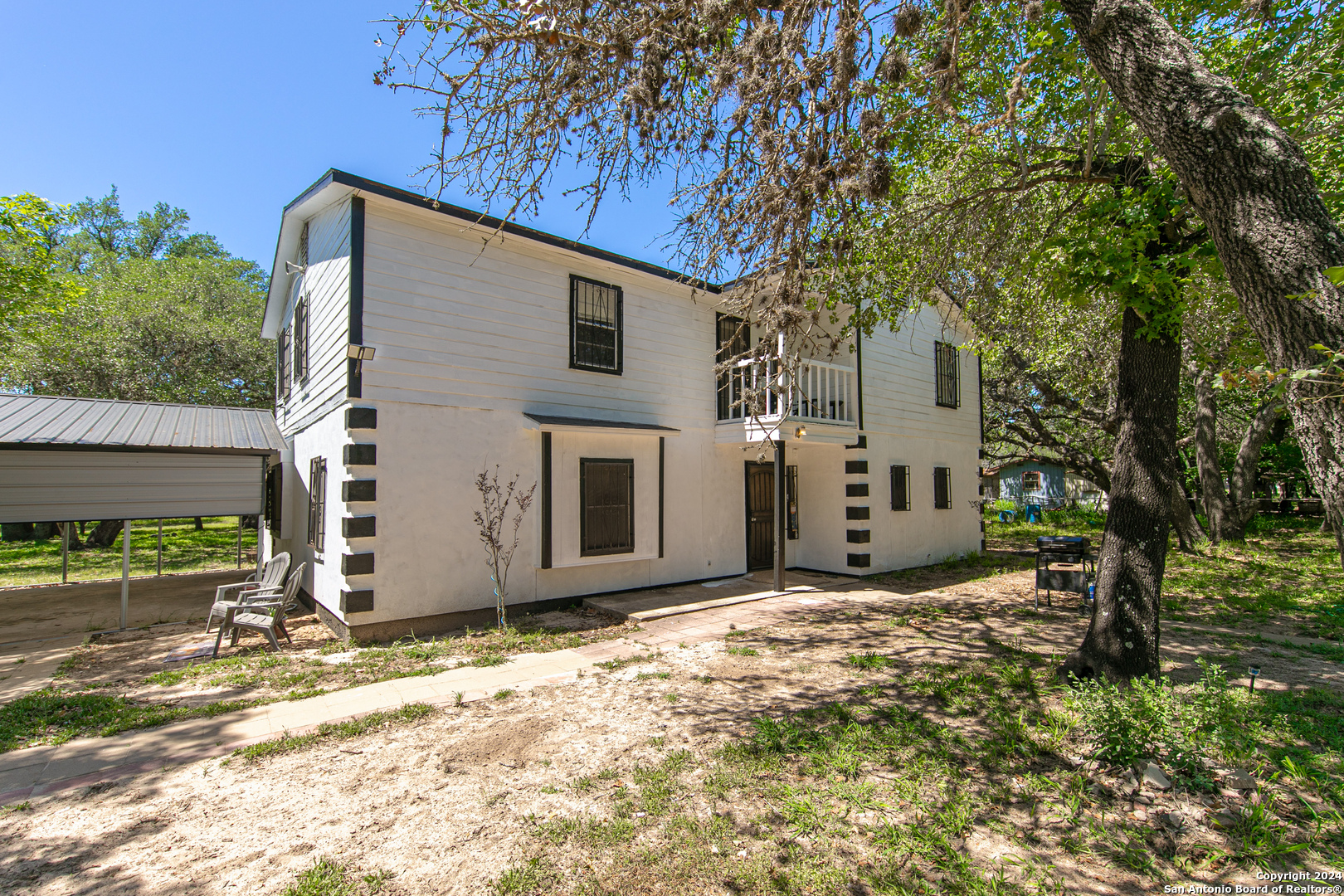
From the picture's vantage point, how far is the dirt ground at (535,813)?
2.79 metres

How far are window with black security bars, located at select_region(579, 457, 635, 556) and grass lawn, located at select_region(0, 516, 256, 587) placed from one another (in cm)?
1163

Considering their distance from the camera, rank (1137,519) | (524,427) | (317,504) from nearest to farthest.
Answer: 1. (1137,519)
2. (524,427)
3. (317,504)

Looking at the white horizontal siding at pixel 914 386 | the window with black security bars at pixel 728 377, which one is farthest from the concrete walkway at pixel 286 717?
the white horizontal siding at pixel 914 386

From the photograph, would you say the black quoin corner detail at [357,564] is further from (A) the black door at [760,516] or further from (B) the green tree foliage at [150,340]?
(B) the green tree foliage at [150,340]

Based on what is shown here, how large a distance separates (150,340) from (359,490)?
669 inches

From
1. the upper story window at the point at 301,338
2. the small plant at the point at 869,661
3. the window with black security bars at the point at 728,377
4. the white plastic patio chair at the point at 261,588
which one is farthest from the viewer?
the window with black security bars at the point at 728,377

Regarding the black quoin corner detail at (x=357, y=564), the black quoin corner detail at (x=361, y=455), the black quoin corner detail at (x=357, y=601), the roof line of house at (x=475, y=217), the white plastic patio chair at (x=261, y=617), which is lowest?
the white plastic patio chair at (x=261, y=617)

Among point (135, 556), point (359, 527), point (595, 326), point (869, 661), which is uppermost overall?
point (595, 326)

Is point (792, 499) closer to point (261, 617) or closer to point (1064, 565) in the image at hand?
point (1064, 565)

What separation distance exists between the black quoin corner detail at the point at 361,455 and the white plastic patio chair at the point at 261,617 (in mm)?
1766

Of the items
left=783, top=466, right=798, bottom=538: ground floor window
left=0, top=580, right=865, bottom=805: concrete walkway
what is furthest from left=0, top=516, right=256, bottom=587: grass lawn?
left=783, top=466, right=798, bottom=538: ground floor window

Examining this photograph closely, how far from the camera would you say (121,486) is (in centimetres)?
756

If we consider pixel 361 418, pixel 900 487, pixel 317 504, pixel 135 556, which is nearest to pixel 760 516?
pixel 900 487

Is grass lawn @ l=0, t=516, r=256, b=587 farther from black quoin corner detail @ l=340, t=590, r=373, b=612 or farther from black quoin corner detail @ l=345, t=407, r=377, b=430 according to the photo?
black quoin corner detail @ l=345, t=407, r=377, b=430
